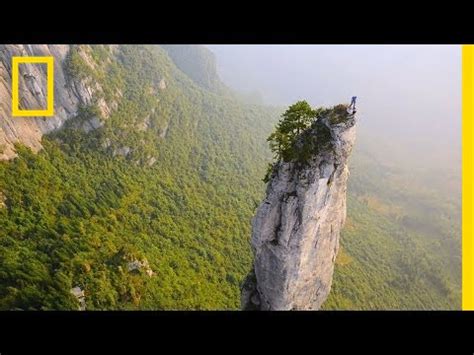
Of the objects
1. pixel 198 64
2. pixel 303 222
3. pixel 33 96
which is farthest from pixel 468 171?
pixel 198 64

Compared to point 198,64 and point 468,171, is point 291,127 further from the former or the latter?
point 198,64

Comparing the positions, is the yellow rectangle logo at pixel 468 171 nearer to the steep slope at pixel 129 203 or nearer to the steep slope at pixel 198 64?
the steep slope at pixel 129 203

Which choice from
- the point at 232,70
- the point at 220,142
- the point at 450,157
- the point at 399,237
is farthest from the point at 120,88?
the point at 450,157

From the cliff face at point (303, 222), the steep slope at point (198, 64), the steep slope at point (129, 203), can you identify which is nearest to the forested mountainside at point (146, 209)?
the steep slope at point (129, 203)

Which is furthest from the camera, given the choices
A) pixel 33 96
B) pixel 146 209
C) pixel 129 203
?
pixel 146 209

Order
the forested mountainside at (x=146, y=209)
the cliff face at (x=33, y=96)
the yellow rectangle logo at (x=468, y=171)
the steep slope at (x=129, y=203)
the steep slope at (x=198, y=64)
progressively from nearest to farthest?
the yellow rectangle logo at (x=468, y=171)
the steep slope at (x=129, y=203)
the forested mountainside at (x=146, y=209)
the cliff face at (x=33, y=96)
the steep slope at (x=198, y=64)

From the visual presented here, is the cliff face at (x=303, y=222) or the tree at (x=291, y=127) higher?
the tree at (x=291, y=127)

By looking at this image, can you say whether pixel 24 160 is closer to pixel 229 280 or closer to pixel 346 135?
pixel 229 280
